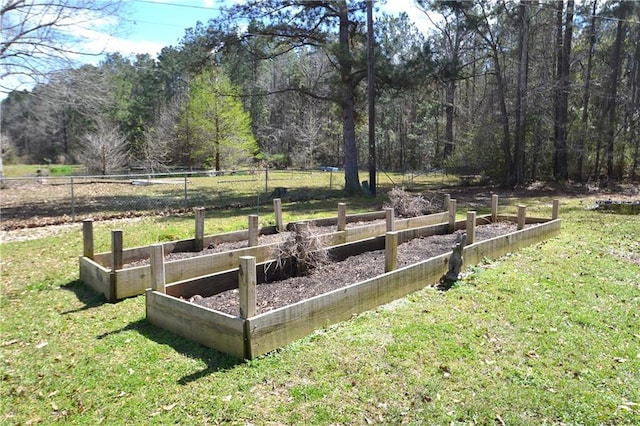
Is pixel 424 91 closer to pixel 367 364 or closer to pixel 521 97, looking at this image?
pixel 521 97

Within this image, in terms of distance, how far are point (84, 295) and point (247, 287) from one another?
3052 mm

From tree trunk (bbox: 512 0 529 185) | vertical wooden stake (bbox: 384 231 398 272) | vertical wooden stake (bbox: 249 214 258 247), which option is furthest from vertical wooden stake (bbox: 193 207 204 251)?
tree trunk (bbox: 512 0 529 185)

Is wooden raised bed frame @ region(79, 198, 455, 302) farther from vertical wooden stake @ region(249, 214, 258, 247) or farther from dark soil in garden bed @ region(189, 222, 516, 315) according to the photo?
dark soil in garden bed @ region(189, 222, 516, 315)

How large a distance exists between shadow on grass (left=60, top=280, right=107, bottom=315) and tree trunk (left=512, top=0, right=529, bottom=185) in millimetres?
19325

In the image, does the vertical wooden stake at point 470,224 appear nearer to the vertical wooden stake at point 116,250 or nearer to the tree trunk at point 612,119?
the vertical wooden stake at point 116,250

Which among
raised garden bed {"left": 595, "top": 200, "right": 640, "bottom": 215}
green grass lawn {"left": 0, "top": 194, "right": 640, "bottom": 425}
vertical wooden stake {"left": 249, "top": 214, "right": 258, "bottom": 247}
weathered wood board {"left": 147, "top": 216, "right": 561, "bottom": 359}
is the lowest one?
green grass lawn {"left": 0, "top": 194, "right": 640, "bottom": 425}

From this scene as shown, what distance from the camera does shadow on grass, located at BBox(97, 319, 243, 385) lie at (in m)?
3.80

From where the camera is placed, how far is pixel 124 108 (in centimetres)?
4825

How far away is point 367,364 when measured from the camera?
3.89 m

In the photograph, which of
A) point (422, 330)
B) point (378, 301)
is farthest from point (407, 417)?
point (378, 301)

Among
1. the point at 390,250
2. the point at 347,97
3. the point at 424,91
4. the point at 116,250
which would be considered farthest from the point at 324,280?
the point at 424,91

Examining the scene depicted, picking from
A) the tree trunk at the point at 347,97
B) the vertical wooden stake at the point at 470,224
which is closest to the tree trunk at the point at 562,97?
the tree trunk at the point at 347,97

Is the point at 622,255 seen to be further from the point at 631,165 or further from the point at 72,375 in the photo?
the point at 631,165

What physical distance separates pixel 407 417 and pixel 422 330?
4.81ft
